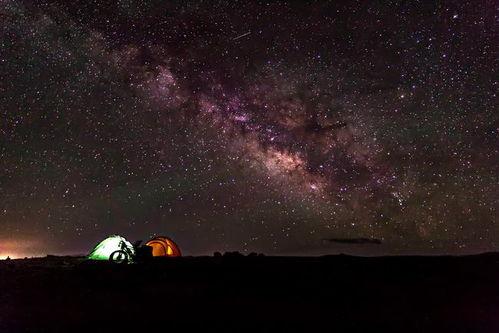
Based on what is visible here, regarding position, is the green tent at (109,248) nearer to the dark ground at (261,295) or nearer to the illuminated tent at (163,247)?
the illuminated tent at (163,247)

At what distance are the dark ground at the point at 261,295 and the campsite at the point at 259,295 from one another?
0.03 metres

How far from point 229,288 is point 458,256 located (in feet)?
29.7

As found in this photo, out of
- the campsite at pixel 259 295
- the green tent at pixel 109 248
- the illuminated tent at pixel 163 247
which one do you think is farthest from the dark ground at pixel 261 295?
the illuminated tent at pixel 163 247

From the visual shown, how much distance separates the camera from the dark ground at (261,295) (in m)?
9.02

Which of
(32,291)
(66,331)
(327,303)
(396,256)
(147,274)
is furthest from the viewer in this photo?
(396,256)

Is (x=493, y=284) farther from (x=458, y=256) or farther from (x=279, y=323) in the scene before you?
(x=279, y=323)

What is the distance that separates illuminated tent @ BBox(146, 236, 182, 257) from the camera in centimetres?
2052

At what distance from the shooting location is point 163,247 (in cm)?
2080

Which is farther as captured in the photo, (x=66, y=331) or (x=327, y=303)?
(x=327, y=303)

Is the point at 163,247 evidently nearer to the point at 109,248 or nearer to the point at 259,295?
the point at 109,248

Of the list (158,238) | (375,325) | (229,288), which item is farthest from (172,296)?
(158,238)

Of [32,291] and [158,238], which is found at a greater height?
[158,238]

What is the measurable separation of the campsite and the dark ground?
3 cm

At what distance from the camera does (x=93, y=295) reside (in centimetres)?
1109
